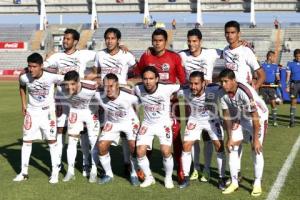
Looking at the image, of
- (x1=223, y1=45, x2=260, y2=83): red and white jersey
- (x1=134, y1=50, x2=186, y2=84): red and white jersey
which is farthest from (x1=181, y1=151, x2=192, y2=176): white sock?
(x1=223, y1=45, x2=260, y2=83): red and white jersey

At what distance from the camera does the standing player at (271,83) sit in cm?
1334

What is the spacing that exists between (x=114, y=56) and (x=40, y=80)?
1205 millimetres

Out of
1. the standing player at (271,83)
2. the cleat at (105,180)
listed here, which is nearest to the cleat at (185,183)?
the cleat at (105,180)

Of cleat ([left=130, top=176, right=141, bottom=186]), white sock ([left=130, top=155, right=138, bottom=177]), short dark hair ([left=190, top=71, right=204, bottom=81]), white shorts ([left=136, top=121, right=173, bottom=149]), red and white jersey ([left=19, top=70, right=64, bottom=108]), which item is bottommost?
cleat ([left=130, top=176, right=141, bottom=186])

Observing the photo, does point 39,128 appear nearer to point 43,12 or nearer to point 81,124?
point 81,124

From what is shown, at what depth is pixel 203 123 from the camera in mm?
6883

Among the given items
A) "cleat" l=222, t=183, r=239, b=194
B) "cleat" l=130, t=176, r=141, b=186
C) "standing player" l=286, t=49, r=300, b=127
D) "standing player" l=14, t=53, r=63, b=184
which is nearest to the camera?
"cleat" l=222, t=183, r=239, b=194

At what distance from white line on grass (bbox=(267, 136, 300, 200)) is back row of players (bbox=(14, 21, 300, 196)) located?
27 centimetres

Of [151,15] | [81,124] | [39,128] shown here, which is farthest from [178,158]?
[151,15]

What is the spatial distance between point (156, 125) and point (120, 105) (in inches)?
24.4

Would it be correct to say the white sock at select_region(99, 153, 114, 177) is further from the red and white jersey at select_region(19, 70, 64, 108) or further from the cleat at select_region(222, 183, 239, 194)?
the cleat at select_region(222, 183, 239, 194)

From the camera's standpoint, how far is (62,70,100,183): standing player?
7.18 m

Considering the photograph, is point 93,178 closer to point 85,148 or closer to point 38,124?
point 85,148

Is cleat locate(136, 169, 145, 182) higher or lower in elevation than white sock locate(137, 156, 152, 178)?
lower
